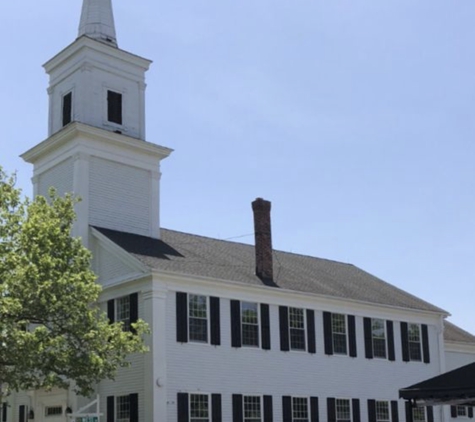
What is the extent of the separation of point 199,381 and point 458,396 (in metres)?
12.5

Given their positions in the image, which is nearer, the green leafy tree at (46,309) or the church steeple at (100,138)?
the green leafy tree at (46,309)

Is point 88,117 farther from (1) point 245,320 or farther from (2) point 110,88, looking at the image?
(1) point 245,320

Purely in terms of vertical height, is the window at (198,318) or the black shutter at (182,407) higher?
the window at (198,318)

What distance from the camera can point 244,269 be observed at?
31.1 metres

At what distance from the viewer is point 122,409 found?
26609mm

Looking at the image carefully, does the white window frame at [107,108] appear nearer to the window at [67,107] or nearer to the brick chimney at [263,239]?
the window at [67,107]

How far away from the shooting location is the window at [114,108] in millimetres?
A: 32562

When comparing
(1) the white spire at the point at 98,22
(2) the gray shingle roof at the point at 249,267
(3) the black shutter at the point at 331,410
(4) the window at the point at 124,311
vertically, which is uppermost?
(1) the white spire at the point at 98,22

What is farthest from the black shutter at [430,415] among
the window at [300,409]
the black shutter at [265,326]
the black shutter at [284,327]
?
the black shutter at [265,326]

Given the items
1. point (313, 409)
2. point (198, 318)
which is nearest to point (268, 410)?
point (313, 409)

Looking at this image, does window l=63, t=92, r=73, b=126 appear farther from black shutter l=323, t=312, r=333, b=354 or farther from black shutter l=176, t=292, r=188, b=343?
black shutter l=323, t=312, r=333, b=354

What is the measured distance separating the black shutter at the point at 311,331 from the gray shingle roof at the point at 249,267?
0.94 m

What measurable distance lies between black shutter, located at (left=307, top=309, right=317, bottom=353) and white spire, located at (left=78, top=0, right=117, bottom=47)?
44.7 ft

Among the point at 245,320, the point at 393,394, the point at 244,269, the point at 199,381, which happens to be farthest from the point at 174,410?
the point at 393,394
